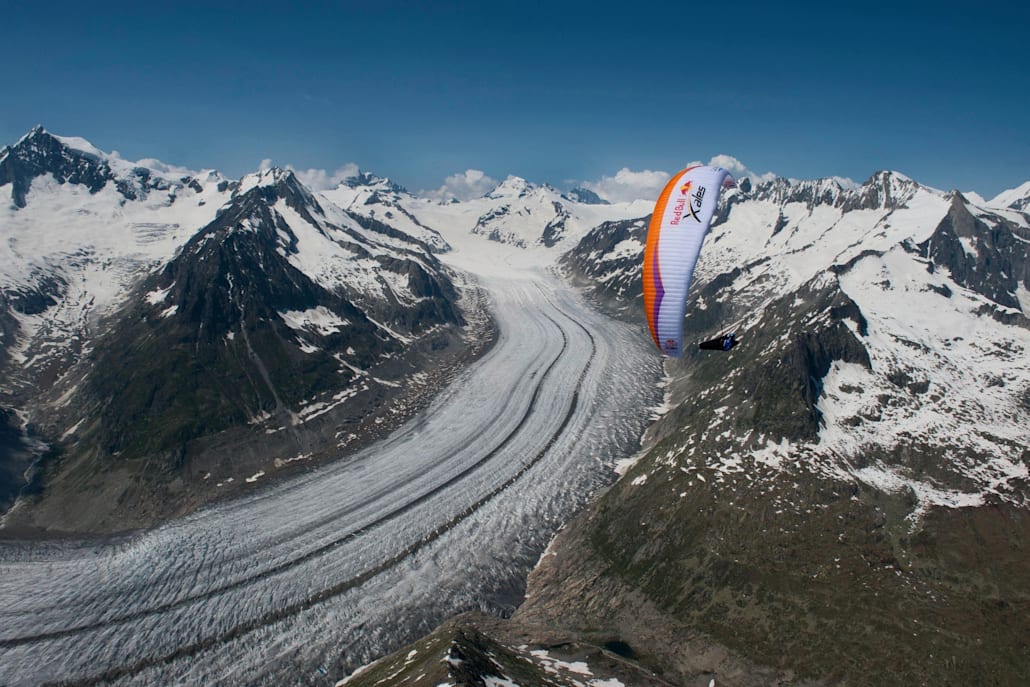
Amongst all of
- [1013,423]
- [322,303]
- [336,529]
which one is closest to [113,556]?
[336,529]

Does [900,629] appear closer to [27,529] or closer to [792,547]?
[792,547]

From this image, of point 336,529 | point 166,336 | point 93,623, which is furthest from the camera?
point 166,336

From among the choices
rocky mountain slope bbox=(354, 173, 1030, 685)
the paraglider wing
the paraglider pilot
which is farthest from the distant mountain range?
the paraglider wing

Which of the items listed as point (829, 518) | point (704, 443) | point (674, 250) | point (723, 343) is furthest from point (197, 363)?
point (829, 518)

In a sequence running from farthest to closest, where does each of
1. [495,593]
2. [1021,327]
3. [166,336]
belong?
1. [166,336]
2. [1021,327]
3. [495,593]

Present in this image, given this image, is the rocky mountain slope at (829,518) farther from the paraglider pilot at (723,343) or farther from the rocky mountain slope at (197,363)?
the rocky mountain slope at (197,363)

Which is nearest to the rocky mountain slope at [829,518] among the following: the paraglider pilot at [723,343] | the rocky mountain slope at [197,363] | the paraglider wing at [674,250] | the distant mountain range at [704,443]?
the distant mountain range at [704,443]

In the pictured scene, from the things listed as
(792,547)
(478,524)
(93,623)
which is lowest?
(93,623)

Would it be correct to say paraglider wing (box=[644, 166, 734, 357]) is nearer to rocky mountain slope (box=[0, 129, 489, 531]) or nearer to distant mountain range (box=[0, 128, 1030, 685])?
distant mountain range (box=[0, 128, 1030, 685])
